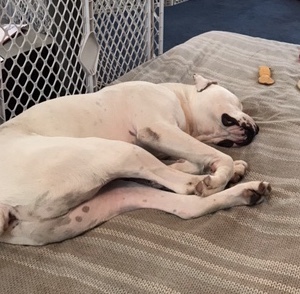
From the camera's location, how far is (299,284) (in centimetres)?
128

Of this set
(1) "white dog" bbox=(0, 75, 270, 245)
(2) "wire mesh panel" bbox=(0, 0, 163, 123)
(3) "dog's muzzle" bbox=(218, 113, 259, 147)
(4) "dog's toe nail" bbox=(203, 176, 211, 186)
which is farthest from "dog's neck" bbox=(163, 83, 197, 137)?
(2) "wire mesh panel" bbox=(0, 0, 163, 123)

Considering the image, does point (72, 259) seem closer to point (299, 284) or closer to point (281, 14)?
point (299, 284)

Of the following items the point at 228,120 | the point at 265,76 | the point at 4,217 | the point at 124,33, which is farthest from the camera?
the point at 124,33

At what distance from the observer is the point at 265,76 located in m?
2.50

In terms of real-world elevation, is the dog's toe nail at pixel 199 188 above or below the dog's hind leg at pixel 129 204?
above

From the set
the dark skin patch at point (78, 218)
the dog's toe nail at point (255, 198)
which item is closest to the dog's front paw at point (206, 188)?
the dog's toe nail at point (255, 198)

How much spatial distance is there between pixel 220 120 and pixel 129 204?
1.63 feet

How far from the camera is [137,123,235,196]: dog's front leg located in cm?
164

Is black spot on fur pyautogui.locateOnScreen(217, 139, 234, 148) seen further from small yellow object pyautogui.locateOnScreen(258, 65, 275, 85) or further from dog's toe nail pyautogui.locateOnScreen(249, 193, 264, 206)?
small yellow object pyautogui.locateOnScreen(258, 65, 275, 85)

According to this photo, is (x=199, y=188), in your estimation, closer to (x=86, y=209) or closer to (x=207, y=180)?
(x=207, y=180)

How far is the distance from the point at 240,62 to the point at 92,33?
0.79 m

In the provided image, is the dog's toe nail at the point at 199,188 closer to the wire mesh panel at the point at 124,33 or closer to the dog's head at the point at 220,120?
the dog's head at the point at 220,120

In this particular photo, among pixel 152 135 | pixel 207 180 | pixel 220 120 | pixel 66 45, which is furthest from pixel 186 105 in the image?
pixel 66 45

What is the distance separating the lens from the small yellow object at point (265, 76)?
247 centimetres
